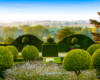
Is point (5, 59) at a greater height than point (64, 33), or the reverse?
point (64, 33)

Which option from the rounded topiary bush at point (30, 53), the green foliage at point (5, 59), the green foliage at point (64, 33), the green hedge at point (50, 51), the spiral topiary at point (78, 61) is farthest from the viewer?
the green foliage at point (64, 33)

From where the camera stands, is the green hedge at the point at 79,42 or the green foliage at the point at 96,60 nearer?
the green foliage at the point at 96,60

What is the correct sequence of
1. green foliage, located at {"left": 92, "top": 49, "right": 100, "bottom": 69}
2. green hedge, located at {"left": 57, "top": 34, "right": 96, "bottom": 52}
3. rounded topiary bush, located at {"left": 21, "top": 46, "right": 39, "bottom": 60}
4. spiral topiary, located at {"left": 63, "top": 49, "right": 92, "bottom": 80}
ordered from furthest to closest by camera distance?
green hedge, located at {"left": 57, "top": 34, "right": 96, "bottom": 52}, rounded topiary bush, located at {"left": 21, "top": 46, "right": 39, "bottom": 60}, green foliage, located at {"left": 92, "top": 49, "right": 100, "bottom": 69}, spiral topiary, located at {"left": 63, "top": 49, "right": 92, "bottom": 80}

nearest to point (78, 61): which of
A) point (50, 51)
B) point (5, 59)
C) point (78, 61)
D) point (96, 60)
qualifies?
point (78, 61)

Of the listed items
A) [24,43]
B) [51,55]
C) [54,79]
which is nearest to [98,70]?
[54,79]

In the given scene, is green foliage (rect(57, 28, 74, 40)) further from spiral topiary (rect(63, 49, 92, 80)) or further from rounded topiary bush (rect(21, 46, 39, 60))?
spiral topiary (rect(63, 49, 92, 80))

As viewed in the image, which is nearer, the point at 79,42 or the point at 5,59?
the point at 5,59

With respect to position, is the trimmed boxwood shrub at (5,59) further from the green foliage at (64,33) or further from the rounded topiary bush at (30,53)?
the green foliage at (64,33)

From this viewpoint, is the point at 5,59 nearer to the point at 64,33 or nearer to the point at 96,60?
the point at 96,60

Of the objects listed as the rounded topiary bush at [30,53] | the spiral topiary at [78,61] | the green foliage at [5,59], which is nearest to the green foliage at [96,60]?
the spiral topiary at [78,61]

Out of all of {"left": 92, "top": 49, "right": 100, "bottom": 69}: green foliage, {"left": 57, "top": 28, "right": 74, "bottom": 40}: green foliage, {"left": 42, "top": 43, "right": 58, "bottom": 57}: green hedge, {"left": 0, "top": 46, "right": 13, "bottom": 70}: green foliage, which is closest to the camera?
{"left": 92, "top": 49, "right": 100, "bottom": 69}: green foliage

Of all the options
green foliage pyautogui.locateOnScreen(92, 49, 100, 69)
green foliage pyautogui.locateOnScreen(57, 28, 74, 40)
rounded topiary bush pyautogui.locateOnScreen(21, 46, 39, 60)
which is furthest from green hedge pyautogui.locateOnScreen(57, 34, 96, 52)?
green foliage pyautogui.locateOnScreen(57, 28, 74, 40)

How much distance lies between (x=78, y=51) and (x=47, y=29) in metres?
28.5

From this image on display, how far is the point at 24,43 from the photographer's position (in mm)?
19422
